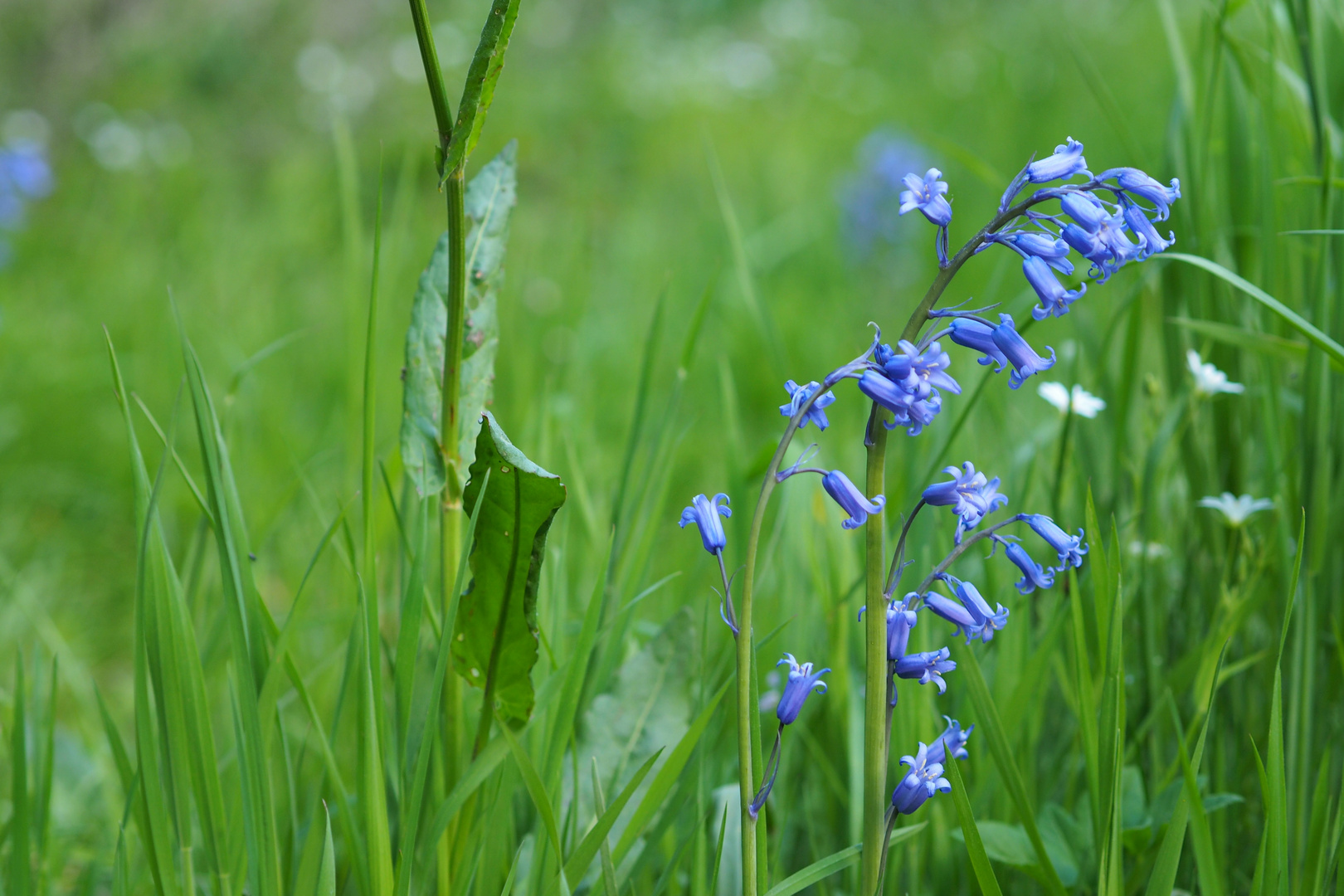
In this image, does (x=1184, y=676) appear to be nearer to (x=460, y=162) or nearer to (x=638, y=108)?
(x=460, y=162)

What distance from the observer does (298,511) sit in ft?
7.85

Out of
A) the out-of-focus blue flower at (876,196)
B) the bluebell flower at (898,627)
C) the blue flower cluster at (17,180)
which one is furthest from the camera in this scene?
the out-of-focus blue flower at (876,196)

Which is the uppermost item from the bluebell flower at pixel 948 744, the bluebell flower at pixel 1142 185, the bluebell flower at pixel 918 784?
the bluebell flower at pixel 1142 185

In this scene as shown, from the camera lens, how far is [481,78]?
784 millimetres

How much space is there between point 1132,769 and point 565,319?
144cm

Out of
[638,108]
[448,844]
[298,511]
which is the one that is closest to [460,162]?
[448,844]

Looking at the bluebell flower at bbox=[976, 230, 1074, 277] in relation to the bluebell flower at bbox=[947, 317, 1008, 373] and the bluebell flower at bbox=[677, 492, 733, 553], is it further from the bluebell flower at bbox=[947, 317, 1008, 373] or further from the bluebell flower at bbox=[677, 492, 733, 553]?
the bluebell flower at bbox=[677, 492, 733, 553]

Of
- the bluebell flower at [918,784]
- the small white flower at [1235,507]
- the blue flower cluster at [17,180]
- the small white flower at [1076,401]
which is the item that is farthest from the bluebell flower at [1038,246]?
the blue flower cluster at [17,180]

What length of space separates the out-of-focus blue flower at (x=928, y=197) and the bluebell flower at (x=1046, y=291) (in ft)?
0.23

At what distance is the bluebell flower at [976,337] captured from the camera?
0.75 m

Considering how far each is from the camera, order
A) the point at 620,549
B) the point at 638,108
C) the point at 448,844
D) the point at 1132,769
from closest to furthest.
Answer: the point at 448,844 → the point at 1132,769 → the point at 620,549 → the point at 638,108

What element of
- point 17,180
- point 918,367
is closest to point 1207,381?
point 918,367

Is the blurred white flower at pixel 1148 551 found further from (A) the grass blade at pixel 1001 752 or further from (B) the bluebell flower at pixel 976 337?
(B) the bluebell flower at pixel 976 337

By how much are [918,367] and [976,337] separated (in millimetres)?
68
